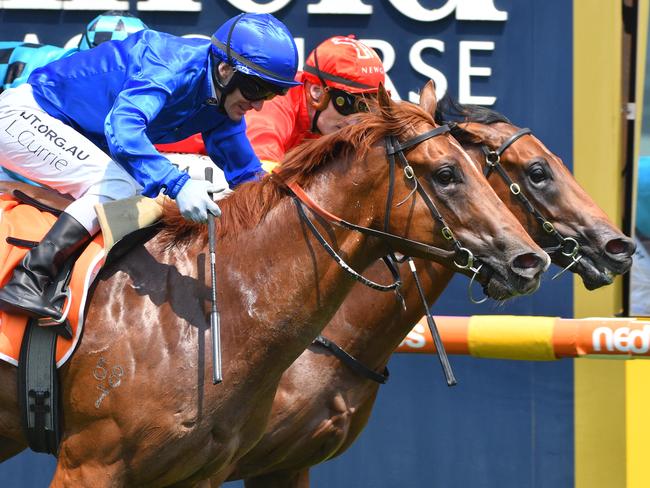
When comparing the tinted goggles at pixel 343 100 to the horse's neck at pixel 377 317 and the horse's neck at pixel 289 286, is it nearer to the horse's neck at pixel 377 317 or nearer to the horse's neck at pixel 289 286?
the horse's neck at pixel 377 317

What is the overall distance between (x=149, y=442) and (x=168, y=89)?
1080mm

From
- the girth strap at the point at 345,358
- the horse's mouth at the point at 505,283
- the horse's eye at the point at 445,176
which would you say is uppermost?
the horse's eye at the point at 445,176

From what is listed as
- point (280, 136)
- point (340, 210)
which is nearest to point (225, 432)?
point (340, 210)

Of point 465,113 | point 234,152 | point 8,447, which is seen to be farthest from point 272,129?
point 8,447

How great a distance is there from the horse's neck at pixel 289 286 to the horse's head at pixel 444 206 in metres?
0.13

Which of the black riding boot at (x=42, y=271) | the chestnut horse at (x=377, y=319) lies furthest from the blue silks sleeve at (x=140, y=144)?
the chestnut horse at (x=377, y=319)

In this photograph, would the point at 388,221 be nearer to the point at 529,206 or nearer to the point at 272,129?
the point at 529,206

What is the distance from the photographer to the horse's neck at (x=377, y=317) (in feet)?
14.1

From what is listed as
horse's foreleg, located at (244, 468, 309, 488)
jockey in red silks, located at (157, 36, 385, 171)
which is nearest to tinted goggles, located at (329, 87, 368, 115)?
jockey in red silks, located at (157, 36, 385, 171)

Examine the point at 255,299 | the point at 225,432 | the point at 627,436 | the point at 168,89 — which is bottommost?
the point at 627,436

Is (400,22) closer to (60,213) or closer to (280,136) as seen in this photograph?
(280,136)

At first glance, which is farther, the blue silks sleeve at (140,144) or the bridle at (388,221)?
the blue silks sleeve at (140,144)

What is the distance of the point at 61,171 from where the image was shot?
149 inches

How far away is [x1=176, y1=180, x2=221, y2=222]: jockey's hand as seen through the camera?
334cm
